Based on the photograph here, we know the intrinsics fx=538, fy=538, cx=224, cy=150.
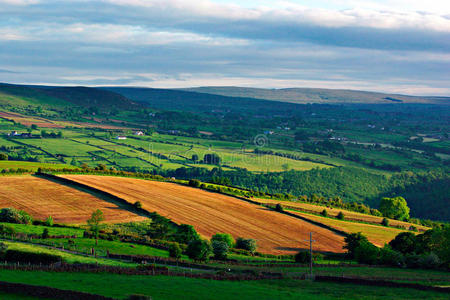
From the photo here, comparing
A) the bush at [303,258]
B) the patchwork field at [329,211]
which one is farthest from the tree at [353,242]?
the patchwork field at [329,211]

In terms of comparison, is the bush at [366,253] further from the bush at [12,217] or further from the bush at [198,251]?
the bush at [12,217]

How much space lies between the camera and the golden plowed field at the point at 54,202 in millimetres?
89000

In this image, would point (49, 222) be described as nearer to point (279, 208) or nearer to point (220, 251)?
point (220, 251)

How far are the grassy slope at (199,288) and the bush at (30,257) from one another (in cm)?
488

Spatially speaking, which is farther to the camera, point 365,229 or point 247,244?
point 365,229

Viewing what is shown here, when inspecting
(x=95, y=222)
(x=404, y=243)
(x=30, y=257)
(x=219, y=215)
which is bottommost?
(x=404, y=243)

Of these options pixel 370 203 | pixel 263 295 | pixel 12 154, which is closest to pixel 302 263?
pixel 263 295

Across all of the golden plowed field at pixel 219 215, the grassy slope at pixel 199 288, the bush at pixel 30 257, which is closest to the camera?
the grassy slope at pixel 199 288

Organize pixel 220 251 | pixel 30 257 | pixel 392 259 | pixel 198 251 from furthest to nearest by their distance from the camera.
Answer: pixel 392 259 < pixel 220 251 < pixel 198 251 < pixel 30 257

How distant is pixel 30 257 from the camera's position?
171 feet

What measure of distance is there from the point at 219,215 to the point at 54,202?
1177 inches

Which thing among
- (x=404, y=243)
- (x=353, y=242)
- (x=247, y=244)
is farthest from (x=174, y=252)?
(x=404, y=243)

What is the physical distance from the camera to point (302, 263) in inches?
2840

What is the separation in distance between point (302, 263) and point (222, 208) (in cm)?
3560
